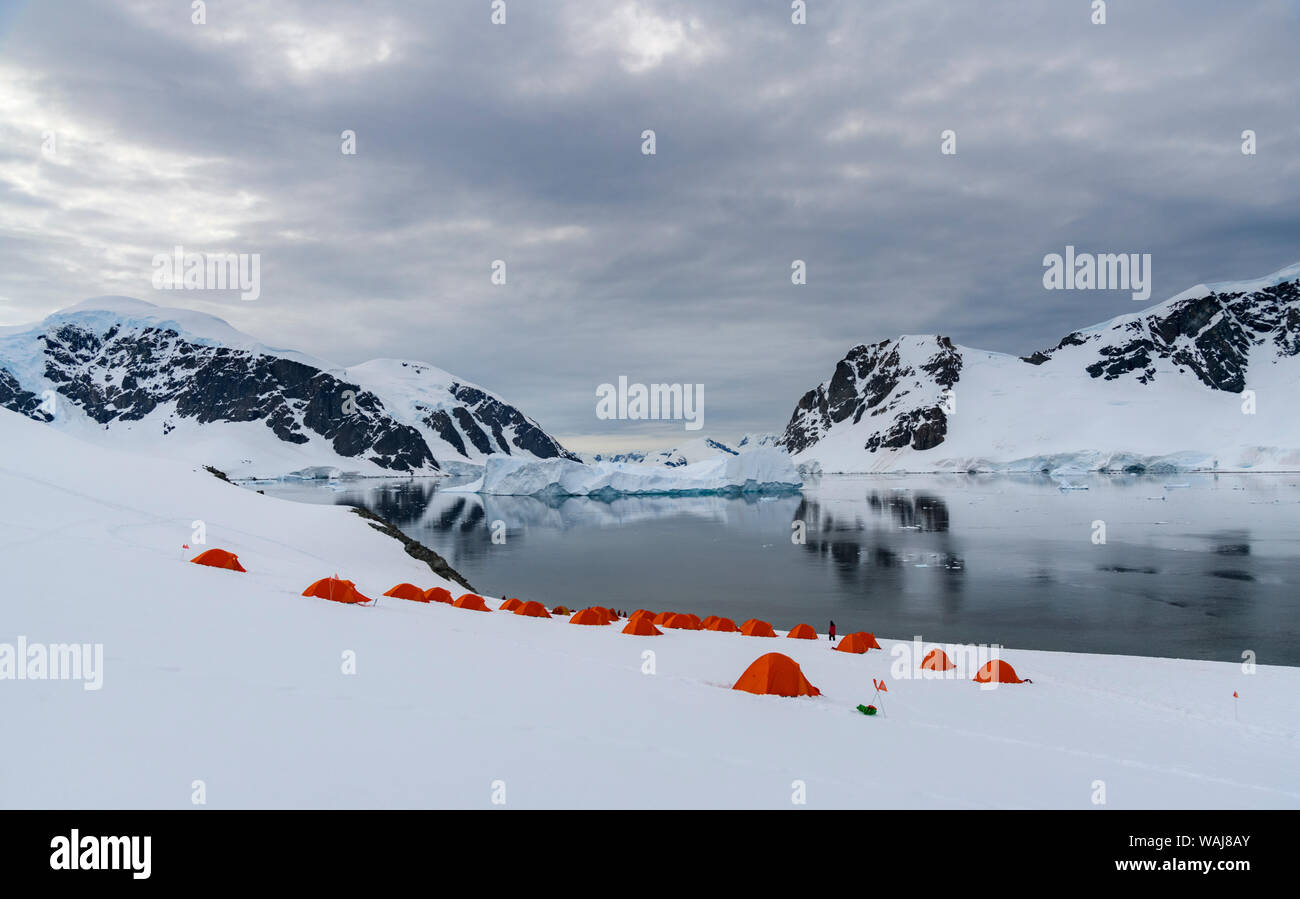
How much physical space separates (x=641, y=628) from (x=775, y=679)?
30.6ft

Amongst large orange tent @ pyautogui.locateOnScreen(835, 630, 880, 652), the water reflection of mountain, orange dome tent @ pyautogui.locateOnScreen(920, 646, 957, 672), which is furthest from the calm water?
orange dome tent @ pyautogui.locateOnScreen(920, 646, 957, 672)

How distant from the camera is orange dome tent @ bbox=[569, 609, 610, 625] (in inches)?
950

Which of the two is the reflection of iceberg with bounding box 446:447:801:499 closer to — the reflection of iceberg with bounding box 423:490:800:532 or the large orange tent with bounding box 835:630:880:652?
the reflection of iceberg with bounding box 423:490:800:532

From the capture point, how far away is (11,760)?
654cm

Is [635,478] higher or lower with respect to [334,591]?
higher

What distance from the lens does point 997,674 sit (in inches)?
677

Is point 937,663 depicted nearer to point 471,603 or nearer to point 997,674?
point 997,674

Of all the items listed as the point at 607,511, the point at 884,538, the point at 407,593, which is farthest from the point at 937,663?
the point at 607,511

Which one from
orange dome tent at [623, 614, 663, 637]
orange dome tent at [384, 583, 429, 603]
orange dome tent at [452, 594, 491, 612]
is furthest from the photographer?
orange dome tent at [452, 594, 491, 612]

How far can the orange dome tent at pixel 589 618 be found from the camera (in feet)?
79.2

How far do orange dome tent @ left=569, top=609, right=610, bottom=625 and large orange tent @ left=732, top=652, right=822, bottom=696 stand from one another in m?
11.3
